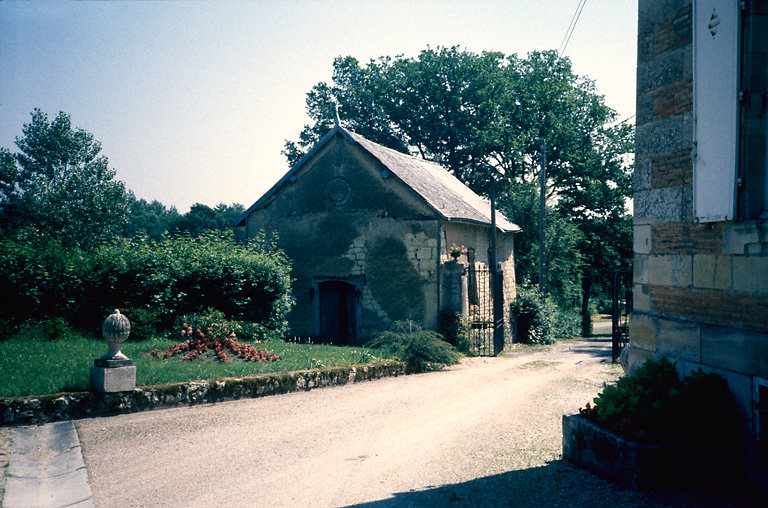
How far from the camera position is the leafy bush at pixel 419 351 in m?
12.1

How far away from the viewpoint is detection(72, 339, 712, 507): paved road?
493 centimetres

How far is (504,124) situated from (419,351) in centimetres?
2363

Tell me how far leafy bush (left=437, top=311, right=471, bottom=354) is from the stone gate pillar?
201 millimetres

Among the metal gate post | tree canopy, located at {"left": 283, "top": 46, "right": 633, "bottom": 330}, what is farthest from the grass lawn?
A: tree canopy, located at {"left": 283, "top": 46, "right": 633, "bottom": 330}

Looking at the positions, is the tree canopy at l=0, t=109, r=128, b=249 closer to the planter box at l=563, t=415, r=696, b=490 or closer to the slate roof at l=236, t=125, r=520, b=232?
the slate roof at l=236, t=125, r=520, b=232

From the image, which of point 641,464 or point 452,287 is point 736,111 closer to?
point 641,464

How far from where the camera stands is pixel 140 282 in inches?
502

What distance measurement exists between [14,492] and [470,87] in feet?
106

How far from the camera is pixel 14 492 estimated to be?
5.05 m

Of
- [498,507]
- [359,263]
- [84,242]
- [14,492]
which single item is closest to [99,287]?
[359,263]

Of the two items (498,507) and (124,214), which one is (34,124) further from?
(498,507)

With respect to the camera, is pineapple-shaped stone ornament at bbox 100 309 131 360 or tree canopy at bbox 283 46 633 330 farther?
tree canopy at bbox 283 46 633 330

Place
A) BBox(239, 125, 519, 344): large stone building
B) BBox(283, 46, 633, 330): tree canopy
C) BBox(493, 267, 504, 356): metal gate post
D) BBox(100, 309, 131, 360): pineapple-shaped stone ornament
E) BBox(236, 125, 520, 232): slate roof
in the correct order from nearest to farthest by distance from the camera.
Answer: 1. BBox(100, 309, 131, 360): pineapple-shaped stone ornament
2. BBox(493, 267, 504, 356): metal gate post
3. BBox(239, 125, 519, 344): large stone building
4. BBox(236, 125, 520, 232): slate roof
5. BBox(283, 46, 633, 330): tree canopy

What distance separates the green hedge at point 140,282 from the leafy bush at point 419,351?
12.4 ft
